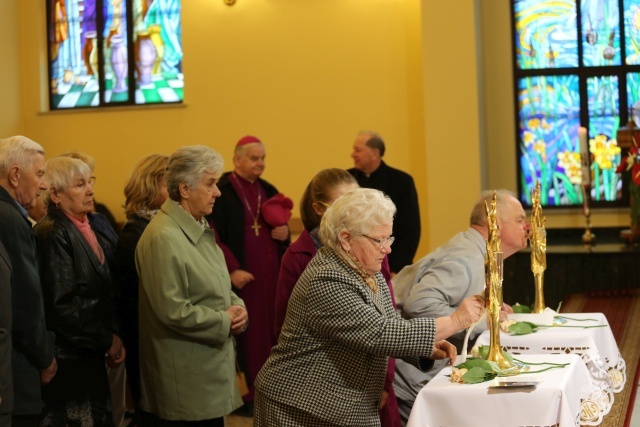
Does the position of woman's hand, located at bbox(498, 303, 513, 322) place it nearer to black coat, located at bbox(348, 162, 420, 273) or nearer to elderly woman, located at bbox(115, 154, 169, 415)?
elderly woman, located at bbox(115, 154, 169, 415)

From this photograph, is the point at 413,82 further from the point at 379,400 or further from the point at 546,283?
the point at 379,400

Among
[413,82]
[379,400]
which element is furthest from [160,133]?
[379,400]

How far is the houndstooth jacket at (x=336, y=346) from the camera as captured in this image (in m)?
3.23

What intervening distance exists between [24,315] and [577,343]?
2.21 m

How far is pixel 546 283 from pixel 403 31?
299cm

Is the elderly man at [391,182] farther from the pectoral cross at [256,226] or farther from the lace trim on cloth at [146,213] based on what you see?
the lace trim on cloth at [146,213]

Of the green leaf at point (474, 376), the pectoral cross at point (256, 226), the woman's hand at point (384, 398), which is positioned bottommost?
the woman's hand at point (384, 398)

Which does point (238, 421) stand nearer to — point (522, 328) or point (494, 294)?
point (522, 328)

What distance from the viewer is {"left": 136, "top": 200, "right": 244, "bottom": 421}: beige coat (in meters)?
4.14

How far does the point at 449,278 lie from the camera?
4.46m

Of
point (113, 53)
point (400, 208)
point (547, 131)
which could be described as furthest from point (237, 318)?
point (113, 53)

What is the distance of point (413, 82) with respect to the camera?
10.0 meters

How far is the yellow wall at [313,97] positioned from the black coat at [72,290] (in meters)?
5.36

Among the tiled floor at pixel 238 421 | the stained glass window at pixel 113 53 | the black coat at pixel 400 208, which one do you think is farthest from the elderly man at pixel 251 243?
the stained glass window at pixel 113 53
